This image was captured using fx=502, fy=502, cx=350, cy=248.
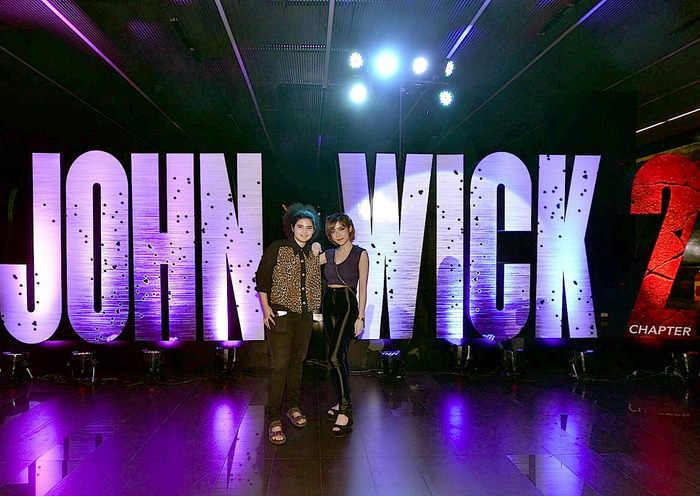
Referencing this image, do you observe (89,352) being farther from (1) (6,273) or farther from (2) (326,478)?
(2) (326,478)

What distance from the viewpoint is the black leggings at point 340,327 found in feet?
11.8

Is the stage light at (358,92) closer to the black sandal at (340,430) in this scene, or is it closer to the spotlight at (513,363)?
the spotlight at (513,363)

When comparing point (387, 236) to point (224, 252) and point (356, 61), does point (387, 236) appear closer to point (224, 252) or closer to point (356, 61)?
point (224, 252)

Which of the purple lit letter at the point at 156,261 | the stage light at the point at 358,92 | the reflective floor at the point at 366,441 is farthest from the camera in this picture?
the stage light at the point at 358,92

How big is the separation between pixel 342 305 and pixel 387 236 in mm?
1918

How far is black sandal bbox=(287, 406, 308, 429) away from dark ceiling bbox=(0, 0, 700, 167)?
9.37ft

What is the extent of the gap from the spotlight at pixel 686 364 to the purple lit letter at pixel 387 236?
106 inches

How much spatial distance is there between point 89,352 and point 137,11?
10.6 feet

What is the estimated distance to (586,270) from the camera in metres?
5.50

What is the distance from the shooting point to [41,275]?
518cm

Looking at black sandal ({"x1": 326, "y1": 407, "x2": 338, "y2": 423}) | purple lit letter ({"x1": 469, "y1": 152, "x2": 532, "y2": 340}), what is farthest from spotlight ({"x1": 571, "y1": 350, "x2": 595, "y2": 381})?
black sandal ({"x1": 326, "y1": 407, "x2": 338, "y2": 423})

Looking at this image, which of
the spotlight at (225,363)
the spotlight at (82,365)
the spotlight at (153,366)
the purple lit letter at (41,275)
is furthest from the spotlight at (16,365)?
the spotlight at (225,363)

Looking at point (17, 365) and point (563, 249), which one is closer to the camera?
point (17, 365)

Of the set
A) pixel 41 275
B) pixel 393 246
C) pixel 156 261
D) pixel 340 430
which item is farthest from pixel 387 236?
pixel 41 275
